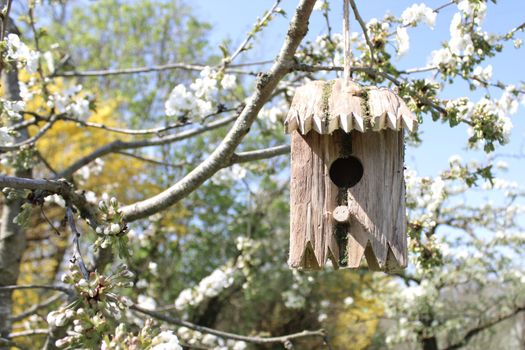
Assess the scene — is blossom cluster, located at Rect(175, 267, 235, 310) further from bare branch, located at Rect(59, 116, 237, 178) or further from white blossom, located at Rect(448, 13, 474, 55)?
white blossom, located at Rect(448, 13, 474, 55)

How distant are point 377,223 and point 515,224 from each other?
6.29 meters

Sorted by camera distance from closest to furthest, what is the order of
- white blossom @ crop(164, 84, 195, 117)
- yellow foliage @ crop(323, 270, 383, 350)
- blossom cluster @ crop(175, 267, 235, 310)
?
white blossom @ crop(164, 84, 195, 117) < blossom cluster @ crop(175, 267, 235, 310) < yellow foliage @ crop(323, 270, 383, 350)

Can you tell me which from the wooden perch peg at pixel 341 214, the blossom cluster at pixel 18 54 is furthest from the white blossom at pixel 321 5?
the wooden perch peg at pixel 341 214

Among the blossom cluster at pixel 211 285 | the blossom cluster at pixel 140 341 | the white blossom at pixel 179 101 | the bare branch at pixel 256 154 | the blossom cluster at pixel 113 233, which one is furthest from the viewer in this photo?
the blossom cluster at pixel 211 285

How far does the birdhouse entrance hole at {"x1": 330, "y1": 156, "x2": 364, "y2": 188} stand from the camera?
1975mm

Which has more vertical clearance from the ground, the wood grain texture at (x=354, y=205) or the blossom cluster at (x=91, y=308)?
the wood grain texture at (x=354, y=205)

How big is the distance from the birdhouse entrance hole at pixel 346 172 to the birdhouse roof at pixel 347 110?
0.53 feet

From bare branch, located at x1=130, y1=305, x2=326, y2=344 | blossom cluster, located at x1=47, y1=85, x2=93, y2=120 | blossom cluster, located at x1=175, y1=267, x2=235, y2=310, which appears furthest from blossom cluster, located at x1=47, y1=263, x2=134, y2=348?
blossom cluster, located at x1=175, y1=267, x2=235, y2=310

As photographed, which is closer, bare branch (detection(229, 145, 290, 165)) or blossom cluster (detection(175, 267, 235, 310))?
bare branch (detection(229, 145, 290, 165))

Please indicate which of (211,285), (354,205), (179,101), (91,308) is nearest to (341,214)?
(354,205)

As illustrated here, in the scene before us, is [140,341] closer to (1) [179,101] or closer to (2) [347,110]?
(2) [347,110]

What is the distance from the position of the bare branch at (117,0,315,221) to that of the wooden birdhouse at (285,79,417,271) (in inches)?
19.5

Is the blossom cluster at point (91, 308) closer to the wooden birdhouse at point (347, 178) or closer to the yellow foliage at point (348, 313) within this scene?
the wooden birdhouse at point (347, 178)

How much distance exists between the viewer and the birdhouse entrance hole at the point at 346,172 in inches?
77.7
